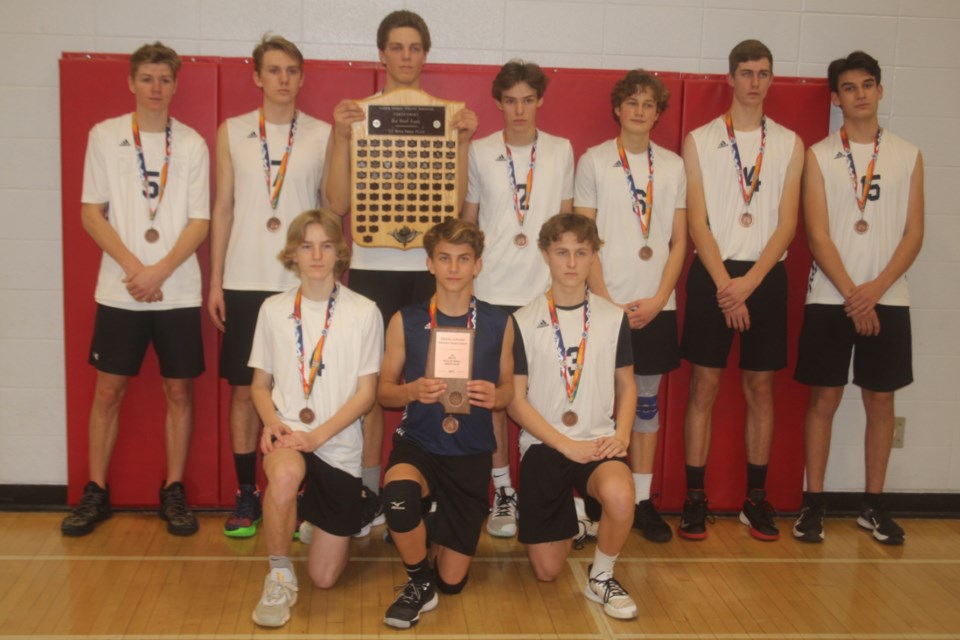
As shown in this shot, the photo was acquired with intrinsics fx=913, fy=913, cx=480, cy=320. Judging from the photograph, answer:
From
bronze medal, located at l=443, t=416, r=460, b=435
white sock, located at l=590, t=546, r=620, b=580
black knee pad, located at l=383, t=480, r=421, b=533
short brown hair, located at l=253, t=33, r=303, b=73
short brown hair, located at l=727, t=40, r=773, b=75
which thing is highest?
short brown hair, located at l=727, t=40, r=773, b=75

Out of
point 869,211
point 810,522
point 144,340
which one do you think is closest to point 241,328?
point 144,340

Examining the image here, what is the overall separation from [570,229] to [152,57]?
6.49 feet

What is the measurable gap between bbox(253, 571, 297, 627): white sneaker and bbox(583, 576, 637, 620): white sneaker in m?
1.15

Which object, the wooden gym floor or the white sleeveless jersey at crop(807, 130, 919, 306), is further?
the white sleeveless jersey at crop(807, 130, 919, 306)

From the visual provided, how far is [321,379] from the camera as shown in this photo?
3.60 meters

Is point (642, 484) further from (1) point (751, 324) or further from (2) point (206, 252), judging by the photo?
(2) point (206, 252)

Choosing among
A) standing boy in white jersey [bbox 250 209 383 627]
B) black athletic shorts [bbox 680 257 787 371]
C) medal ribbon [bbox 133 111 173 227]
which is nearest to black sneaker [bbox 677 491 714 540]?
black athletic shorts [bbox 680 257 787 371]

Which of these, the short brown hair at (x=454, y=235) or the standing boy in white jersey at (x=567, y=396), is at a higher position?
the short brown hair at (x=454, y=235)

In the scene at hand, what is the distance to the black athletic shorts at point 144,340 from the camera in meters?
4.08

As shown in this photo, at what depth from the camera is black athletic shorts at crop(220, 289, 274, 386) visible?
406 cm

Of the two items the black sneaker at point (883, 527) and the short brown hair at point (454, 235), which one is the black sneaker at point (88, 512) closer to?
the short brown hair at point (454, 235)

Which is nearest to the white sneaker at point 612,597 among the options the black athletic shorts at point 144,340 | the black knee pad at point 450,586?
the black knee pad at point 450,586

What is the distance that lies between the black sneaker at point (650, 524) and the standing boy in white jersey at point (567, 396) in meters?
0.72

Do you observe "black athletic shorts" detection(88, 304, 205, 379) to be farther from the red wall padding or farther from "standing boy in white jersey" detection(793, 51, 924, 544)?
"standing boy in white jersey" detection(793, 51, 924, 544)
